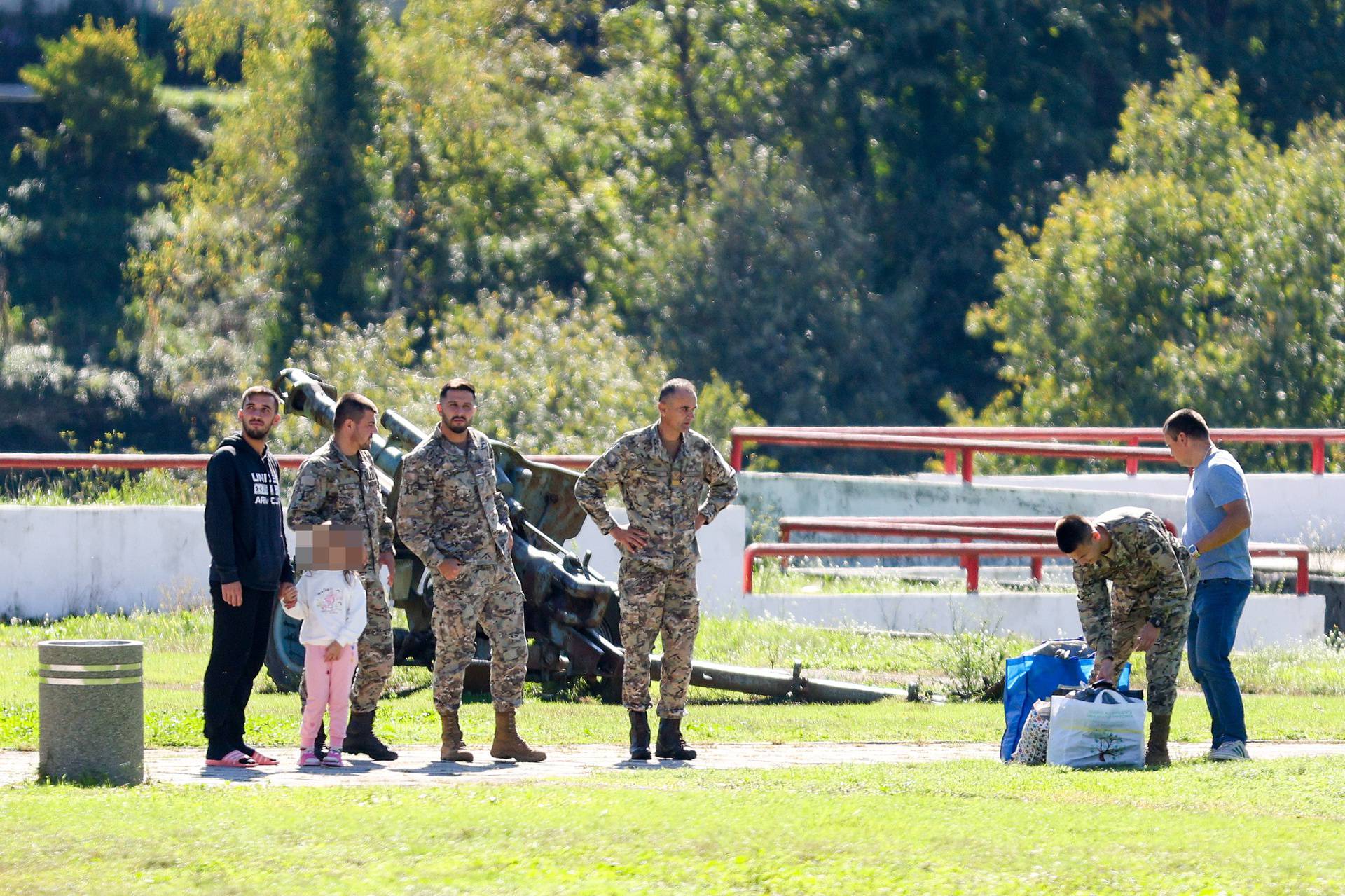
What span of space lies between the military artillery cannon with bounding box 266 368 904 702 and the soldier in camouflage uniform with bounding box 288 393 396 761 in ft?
5.88

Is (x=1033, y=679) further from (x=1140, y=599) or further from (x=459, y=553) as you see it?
(x=459, y=553)

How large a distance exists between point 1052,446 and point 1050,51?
3188cm

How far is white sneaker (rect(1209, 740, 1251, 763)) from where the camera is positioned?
419 inches

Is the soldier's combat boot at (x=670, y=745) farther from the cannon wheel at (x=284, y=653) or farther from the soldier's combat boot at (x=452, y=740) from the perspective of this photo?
the cannon wheel at (x=284, y=653)

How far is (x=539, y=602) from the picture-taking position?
41.1 feet

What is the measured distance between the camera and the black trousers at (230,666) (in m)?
10.1

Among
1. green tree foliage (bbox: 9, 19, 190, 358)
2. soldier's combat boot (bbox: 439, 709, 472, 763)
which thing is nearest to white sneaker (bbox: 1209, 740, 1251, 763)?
soldier's combat boot (bbox: 439, 709, 472, 763)

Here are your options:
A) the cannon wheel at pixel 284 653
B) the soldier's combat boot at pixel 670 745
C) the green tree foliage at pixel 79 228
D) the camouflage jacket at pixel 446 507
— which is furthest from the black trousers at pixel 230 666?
the green tree foliage at pixel 79 228

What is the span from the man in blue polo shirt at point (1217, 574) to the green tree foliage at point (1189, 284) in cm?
2473

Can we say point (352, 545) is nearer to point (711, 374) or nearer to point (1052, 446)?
point (1052, 446)

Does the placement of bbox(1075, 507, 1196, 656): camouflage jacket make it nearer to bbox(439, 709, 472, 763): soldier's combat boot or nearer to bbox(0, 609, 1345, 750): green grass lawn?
bbox(0, 609, 1345, 750): green grass lawn

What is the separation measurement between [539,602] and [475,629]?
6.59 feet

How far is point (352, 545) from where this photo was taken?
10.1m

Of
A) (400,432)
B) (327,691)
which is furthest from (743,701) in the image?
(327,691)
